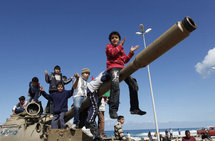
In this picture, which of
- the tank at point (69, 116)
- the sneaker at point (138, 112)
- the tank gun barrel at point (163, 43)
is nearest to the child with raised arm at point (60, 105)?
the tank at point (69, 116)

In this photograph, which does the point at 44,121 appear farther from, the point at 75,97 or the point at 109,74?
the point at 109,74

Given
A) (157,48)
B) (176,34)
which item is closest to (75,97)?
(157,48)

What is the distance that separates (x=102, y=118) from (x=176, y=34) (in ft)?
17.1

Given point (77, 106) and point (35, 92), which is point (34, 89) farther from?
point (77, 106)

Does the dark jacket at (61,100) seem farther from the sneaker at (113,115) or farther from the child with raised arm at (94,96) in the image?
the sneaker at (113,115)

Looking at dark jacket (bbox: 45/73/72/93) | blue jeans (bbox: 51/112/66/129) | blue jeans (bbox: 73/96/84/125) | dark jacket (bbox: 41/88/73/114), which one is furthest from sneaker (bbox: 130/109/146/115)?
dark jacket (bbox: 45/73/72/93)

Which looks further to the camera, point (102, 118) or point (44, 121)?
point (102, 118)

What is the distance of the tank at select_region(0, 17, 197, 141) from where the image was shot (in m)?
2.63

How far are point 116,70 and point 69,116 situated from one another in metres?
2.71

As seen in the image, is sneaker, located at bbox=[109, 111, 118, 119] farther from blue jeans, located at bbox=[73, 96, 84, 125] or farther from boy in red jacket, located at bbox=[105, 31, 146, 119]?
blue jeans, located at bbox=[73, 96, 84, 125]

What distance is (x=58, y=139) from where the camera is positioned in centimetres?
466

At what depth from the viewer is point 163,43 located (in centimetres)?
→ 281

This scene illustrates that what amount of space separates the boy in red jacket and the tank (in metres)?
0.19

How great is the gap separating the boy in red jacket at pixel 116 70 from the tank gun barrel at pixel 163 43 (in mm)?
186
